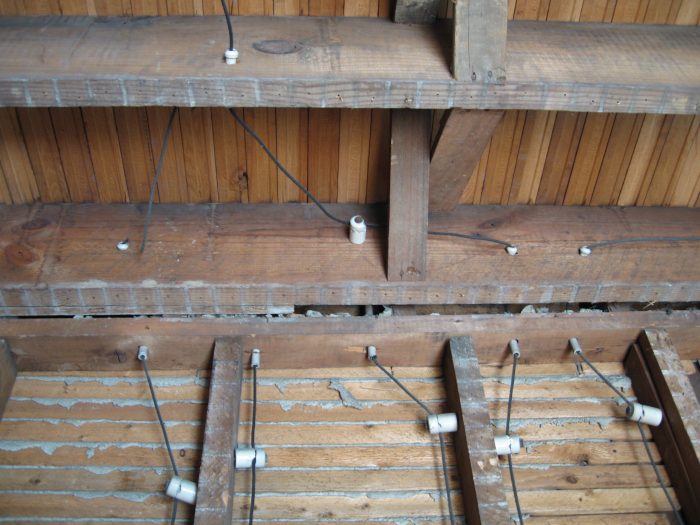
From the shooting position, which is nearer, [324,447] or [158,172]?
[324,447]

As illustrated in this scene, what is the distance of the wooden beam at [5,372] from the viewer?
7.12ft

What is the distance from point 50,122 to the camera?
2262mm

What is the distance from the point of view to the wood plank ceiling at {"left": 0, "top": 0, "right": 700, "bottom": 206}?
2283 millimetres

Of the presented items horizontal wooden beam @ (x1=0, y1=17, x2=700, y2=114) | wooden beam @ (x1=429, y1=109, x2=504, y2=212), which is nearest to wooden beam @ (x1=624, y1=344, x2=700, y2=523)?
wooden beam @ (x1=429, y1=109, x2=504, y2=212)

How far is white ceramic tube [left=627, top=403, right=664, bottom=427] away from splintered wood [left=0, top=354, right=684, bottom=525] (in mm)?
89

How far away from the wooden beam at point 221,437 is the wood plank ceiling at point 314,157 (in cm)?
66

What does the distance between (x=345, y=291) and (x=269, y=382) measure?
41cm

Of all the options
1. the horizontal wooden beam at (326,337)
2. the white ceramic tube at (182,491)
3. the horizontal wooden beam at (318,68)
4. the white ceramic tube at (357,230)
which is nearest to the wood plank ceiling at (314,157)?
the white ceramic tube at (357,230)

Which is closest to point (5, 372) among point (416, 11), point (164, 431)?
point (164, 431)

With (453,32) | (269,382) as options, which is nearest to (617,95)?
(453,32)

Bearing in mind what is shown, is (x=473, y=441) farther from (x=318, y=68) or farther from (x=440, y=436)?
(x=318, y=68)

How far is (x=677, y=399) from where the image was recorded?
2.15 meters

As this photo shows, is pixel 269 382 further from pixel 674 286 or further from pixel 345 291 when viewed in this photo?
pixel 674 286

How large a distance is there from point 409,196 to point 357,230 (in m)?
0.25
